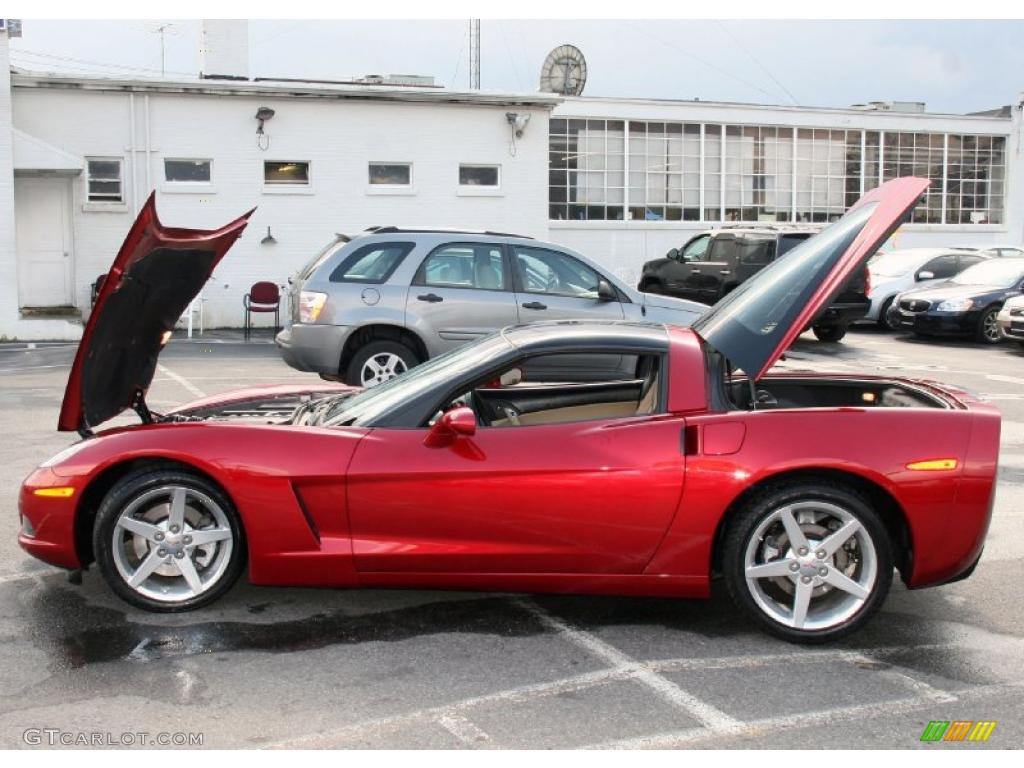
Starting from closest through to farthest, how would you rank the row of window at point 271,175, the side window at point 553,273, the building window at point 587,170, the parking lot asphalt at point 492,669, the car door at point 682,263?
1. the parking lot asphalt at point 492,669
2. the side window at point 553,273
3. the row of window at point 271,175
4. the car door at point 682,263
5. the building window at point 587,170

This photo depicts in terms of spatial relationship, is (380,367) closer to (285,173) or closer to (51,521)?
(51,521)

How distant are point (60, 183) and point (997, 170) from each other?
883 inches

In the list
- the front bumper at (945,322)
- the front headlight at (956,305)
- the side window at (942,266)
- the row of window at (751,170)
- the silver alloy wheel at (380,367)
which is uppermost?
the row of window at (751,170)

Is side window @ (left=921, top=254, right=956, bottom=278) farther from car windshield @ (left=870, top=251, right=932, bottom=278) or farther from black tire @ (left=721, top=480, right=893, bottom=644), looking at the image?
black tire @ (left=721, top=480, right=893, bottom=644)

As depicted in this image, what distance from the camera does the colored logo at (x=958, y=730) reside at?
4.03 m

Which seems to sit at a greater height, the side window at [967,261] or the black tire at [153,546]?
the side window at [967,261]

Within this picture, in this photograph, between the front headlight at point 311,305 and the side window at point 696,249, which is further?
the side window at point 696,249

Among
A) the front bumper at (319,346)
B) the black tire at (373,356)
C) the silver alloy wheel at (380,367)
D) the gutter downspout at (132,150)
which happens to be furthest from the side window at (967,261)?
the front bumper at (319,346)

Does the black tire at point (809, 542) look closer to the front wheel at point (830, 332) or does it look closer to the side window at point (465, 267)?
the side window at point (465, 267)

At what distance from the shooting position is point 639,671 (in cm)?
460

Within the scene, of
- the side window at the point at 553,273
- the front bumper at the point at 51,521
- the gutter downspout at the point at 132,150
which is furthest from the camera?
the gutter downspout at the point at 132,150

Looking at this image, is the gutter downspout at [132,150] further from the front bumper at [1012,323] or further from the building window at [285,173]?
the front bumper at [1012,323]

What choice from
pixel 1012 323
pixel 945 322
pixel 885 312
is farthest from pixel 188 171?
pixel 1012 323

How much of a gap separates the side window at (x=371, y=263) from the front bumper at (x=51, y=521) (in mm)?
6200
